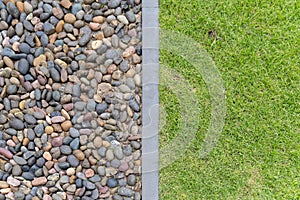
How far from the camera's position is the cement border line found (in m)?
2.04

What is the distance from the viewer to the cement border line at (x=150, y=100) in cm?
204

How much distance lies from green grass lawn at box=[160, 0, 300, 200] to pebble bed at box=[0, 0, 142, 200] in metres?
0.21

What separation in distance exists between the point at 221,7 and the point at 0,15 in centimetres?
126

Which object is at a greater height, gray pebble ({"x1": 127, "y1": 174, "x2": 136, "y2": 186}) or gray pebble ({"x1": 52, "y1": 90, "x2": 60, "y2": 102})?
gray pebble ({"x1": 52, "y1": 90, "x2": 60, "y2": 102})

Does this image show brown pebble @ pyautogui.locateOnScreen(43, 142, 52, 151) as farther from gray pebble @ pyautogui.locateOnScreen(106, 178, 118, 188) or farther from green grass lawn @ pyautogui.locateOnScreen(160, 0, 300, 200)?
green grass lawn @ pyautogui.locateOnScreen(160, 0, 300, 200)

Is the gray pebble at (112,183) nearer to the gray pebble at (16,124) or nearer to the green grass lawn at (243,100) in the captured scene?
the green grass lawn at (243,100)

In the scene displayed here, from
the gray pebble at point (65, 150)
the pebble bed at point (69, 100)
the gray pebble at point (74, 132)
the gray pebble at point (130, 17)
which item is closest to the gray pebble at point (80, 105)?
the pebble bed at point (69, 100)

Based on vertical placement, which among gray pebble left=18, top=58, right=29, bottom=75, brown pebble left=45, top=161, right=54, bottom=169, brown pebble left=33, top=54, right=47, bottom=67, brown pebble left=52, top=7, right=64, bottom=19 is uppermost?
brown pebble left=52, top=7, right=64, bottom=19

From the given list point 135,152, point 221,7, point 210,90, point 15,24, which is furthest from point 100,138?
point 221,7

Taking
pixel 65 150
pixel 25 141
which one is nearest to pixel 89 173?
pixel 65 150

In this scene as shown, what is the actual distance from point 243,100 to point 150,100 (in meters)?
0.53

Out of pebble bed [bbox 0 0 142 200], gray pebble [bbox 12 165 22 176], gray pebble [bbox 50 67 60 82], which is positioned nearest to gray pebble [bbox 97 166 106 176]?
pebble bed [bbox 0 0 142 200]

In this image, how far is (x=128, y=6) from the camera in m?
2.10

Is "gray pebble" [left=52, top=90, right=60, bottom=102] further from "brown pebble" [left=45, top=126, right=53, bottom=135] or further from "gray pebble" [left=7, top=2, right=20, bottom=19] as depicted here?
"gray pebble" [left=7, top=2, right=20, bottom=19]
